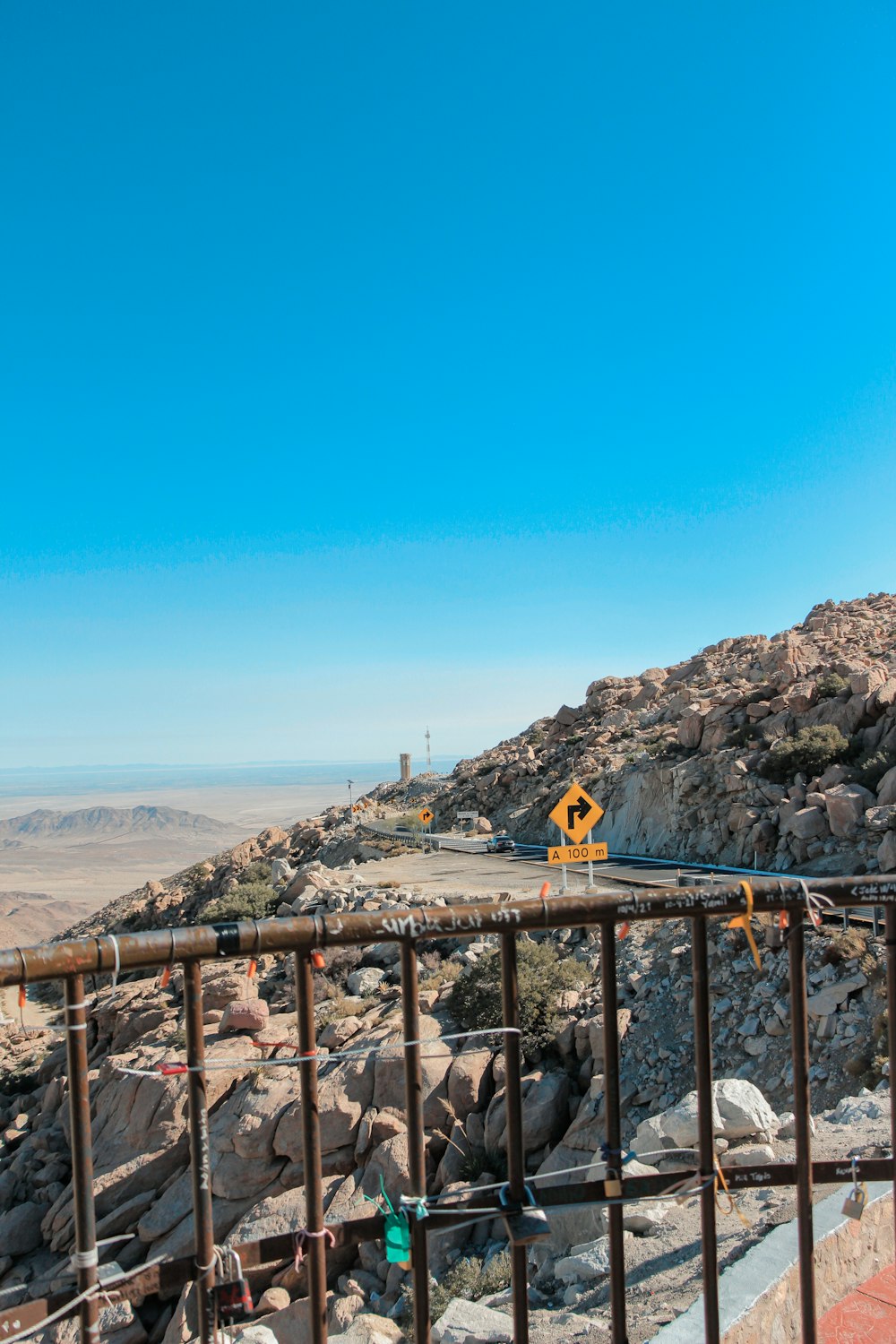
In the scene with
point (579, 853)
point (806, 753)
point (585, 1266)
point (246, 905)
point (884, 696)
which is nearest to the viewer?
point (585, 1266)

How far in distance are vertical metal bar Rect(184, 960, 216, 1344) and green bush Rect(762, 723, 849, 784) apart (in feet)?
64.9

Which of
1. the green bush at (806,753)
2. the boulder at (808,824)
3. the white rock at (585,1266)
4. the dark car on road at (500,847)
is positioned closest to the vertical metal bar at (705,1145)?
the white rock at (585,1266)

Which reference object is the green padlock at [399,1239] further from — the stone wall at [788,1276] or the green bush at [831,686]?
the green bush at [831,686]

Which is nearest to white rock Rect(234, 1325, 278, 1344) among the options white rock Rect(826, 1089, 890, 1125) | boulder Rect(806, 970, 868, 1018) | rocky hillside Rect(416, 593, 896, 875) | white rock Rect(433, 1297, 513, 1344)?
white rock Rect(433, 1297, 513, 1344)

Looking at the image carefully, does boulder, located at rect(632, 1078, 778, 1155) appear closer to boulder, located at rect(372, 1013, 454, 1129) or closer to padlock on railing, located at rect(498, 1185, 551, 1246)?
boulder, located at rect(372, 1013, 454, 1129)

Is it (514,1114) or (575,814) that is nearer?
(514,1114)

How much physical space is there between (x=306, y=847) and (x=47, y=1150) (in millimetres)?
26332

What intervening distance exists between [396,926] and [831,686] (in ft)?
78.0

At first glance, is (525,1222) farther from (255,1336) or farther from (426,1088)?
(426,1088)

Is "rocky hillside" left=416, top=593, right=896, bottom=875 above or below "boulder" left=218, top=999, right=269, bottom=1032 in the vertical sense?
above

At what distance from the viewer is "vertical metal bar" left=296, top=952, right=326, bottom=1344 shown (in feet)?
7.14

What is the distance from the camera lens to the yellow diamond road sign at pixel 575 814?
13.4 meters

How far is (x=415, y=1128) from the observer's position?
7.58ft

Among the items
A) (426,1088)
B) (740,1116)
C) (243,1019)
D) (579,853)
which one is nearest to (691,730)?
(579,853)
